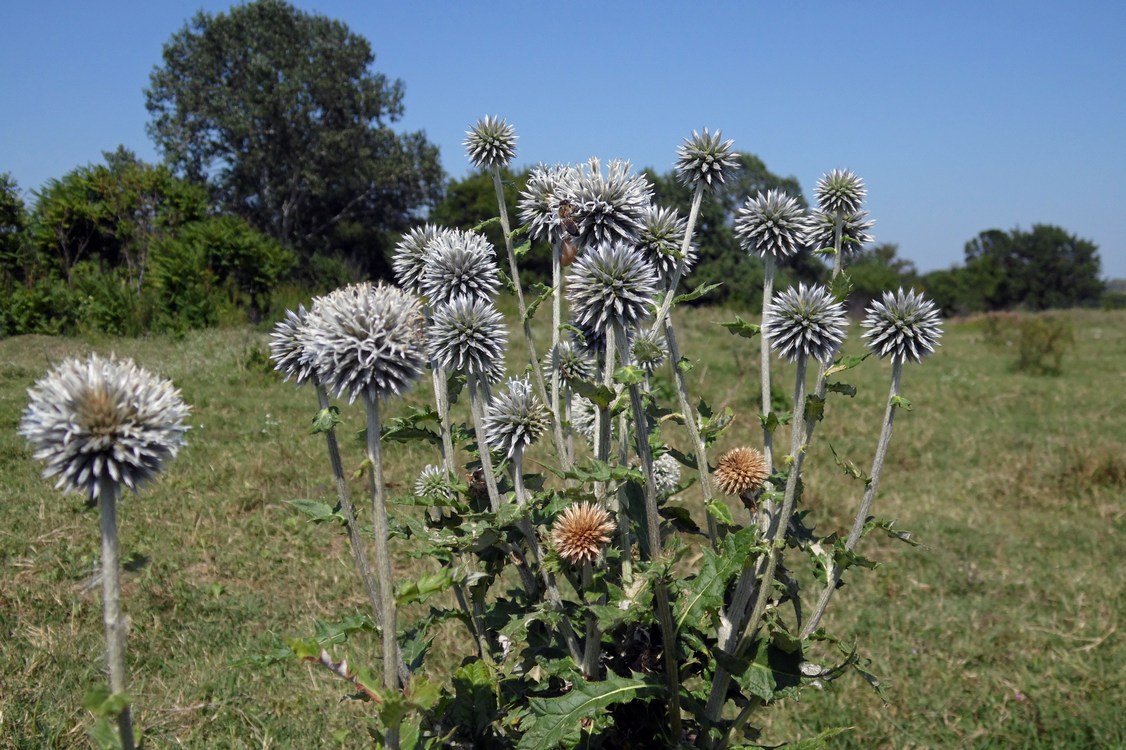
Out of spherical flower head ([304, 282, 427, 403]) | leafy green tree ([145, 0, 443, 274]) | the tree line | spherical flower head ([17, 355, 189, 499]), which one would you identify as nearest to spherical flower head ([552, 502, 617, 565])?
spherical flower head ([304, 282, 427, 403])

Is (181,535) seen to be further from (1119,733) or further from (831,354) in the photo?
(1119,733)

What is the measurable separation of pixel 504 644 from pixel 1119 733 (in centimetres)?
Result: 281

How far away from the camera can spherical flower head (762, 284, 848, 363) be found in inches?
84.7

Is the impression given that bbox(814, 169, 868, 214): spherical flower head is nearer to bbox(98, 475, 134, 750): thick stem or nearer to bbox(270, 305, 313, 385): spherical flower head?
bbox(270, 305, 313, 385): spherical flower head

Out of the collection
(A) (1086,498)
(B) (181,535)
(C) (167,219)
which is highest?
(C) (167,219)

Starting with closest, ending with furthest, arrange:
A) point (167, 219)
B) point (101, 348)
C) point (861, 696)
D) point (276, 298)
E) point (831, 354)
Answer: point (831, 354), point (861, 696), point (101, 348), point (276, 298), point (167, 219)

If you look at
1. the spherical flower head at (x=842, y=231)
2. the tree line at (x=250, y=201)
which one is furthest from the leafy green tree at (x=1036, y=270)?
the spherical flower head at (x=842, y=231)

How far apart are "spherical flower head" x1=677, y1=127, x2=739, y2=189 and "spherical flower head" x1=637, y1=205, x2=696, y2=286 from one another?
0.39ft

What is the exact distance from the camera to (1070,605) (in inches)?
193

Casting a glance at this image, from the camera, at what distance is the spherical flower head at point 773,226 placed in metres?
2.51

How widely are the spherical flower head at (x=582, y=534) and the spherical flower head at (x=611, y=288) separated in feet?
1.45

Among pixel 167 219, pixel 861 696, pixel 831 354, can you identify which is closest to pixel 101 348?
pixel 167 219

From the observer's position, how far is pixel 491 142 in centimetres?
260

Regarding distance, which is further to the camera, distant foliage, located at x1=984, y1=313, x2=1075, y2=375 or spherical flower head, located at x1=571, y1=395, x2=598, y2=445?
distant foliage, located at x1=984, y1=313, x2=1075, y2=375
